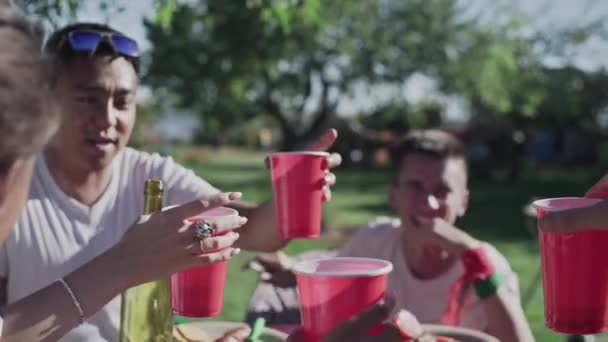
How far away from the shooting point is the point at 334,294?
1.63 m

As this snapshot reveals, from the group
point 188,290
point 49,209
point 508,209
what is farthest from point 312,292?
point 508,209

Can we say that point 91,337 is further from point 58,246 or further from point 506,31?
point 506,31

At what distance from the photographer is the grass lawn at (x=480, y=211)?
7.05 meters

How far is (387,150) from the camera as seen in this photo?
92.9ft

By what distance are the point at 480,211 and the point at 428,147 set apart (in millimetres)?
10953

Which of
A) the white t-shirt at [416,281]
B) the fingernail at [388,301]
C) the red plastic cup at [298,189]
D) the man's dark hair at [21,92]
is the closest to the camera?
the man's dark hair at [21,92]

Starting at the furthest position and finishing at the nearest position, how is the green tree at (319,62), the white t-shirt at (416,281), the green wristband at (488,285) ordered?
1. the green tree at (319,62)
2. the white t-shirt at (416,281)
3. the green wristband at (488,285)

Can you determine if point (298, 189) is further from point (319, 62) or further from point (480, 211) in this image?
point (319, 62)

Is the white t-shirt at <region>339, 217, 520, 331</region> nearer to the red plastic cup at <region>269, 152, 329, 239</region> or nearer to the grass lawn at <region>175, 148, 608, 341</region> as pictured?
the red plastic cup at <region>269, 152, 329, 239</region>

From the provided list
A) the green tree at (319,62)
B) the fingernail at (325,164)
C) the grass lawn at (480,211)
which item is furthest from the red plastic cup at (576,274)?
the green tree at (319,62)

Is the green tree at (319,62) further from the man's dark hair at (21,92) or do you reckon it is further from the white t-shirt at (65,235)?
the man's dark hair at (21,92)

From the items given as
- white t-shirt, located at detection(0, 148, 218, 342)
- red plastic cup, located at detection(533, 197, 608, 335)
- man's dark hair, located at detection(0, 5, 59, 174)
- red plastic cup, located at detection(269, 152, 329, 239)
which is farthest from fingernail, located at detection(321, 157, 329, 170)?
man's dark hair, located at detection(0, 5, 59, 174)

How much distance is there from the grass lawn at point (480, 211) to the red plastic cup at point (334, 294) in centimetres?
302

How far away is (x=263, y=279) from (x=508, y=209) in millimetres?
11951
